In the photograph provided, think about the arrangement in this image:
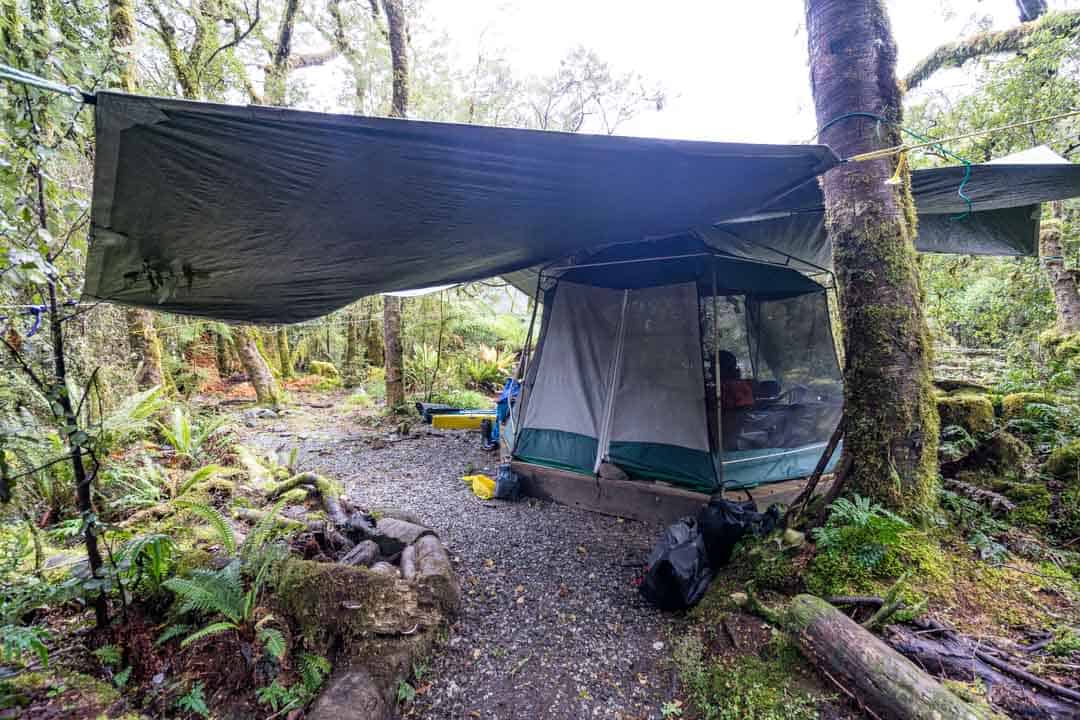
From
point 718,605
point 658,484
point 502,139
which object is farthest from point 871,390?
point 502,139

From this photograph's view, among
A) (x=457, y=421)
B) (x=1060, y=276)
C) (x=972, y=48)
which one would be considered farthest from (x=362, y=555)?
(x=972, y=48)

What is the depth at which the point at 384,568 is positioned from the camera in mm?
2203

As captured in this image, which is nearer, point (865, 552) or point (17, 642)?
point (17, 642)

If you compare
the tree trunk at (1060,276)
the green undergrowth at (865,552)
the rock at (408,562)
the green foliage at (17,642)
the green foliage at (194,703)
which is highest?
the tree trunk at (1060,276)

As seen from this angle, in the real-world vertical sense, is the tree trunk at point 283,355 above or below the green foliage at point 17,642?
above

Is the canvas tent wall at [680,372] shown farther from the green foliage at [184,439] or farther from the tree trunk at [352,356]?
the tree trunk at [352,356]

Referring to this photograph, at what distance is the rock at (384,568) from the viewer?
208 centimetres

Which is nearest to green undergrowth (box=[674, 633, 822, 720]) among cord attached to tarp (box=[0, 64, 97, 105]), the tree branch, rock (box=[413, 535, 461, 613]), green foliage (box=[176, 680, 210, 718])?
rock (box=[413, 535, 461, 613])

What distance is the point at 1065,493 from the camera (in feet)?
7.29

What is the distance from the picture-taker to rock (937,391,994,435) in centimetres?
299

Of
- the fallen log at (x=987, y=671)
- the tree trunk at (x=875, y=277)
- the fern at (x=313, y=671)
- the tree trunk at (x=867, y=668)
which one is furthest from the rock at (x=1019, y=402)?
the fern at (x=313, y=671)

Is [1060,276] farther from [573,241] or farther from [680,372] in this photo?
[573,241]

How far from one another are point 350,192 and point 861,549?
2.58 meters

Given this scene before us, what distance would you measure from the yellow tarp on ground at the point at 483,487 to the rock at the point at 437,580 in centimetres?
141
